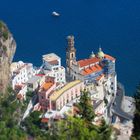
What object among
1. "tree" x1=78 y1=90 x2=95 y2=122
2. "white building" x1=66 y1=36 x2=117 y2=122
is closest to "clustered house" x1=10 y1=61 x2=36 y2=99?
"white building" x1=66 y1=36 x2=117 y2=122

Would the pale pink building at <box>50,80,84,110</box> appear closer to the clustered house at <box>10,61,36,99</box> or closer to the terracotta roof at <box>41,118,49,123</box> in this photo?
the terracotta roof at <box>41,118,49,123</box>

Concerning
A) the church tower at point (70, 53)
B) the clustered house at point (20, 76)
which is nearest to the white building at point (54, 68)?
the church tower at point (70, 53)

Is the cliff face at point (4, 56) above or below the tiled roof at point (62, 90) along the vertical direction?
above

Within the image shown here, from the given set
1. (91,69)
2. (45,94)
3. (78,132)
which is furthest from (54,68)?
(78,132)

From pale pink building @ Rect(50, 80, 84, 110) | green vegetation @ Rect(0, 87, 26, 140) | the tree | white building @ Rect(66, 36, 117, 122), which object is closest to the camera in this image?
the tree

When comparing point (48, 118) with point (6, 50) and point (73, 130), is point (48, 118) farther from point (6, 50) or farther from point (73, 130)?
point (73, 130)

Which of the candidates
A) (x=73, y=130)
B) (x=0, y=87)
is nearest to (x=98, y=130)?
(x=73, y=130)

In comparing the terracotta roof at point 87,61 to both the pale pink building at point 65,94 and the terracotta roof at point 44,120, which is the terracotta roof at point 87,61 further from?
the terracotta roof at point 44,120
